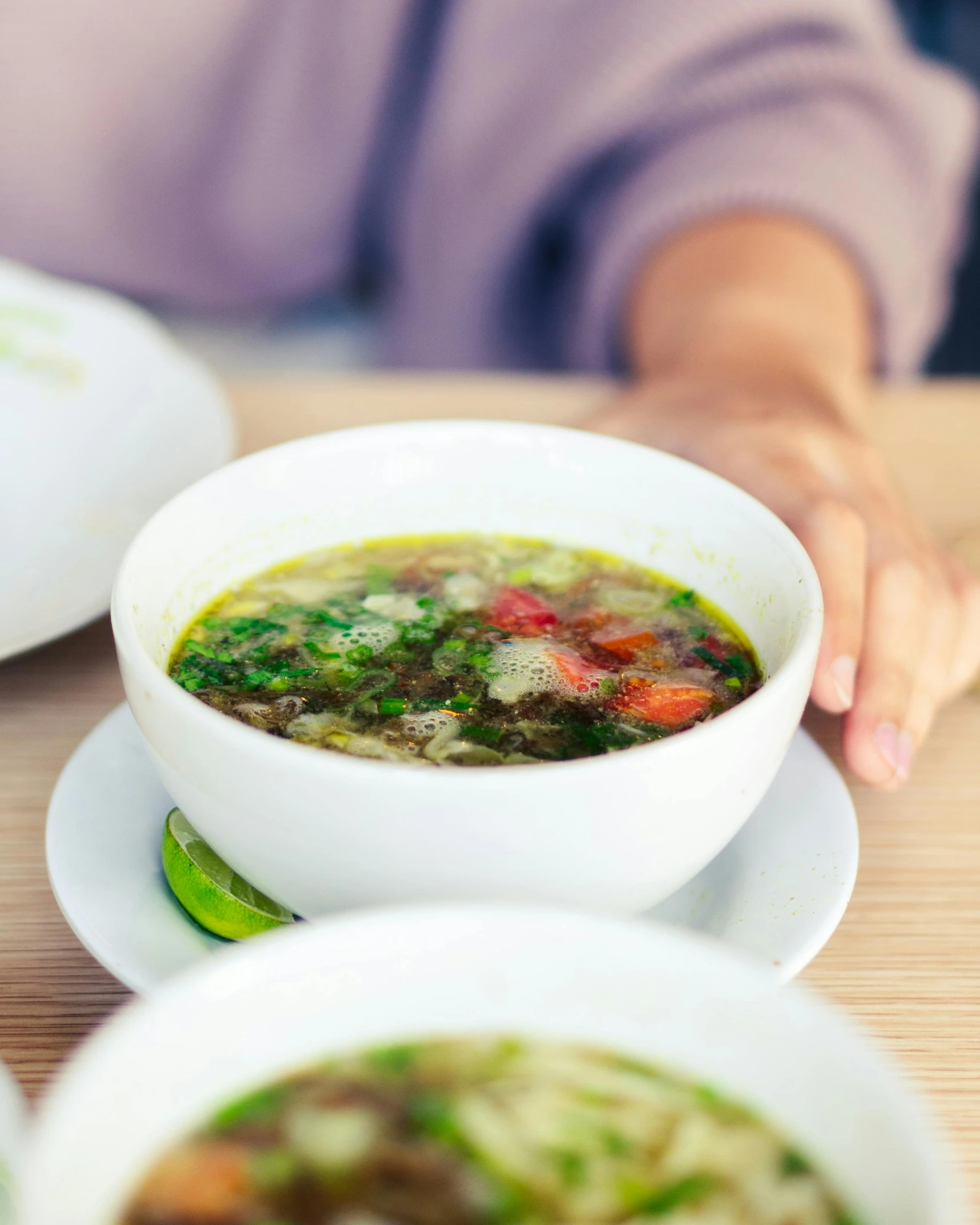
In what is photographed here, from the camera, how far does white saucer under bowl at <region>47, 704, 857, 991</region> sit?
2.79 ft

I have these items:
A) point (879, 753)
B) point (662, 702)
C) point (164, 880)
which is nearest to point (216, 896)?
point (164, 880)

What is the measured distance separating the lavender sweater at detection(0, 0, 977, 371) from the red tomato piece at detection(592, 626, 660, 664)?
1554 millimetres

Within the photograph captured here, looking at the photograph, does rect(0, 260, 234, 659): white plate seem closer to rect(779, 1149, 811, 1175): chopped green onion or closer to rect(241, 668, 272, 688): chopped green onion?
rect(241, 668, 272, 688): chopped green onion

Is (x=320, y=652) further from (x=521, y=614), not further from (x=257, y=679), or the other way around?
(x=521, y=614)

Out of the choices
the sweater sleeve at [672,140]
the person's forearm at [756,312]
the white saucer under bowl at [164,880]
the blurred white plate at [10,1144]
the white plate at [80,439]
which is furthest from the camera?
the sweater sleeve at [672,140]

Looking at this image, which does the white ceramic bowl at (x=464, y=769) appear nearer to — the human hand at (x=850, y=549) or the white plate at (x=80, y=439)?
the human hand at (x=850, y=549)

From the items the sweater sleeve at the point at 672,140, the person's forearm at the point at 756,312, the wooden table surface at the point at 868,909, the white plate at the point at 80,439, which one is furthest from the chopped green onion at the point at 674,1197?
the sweater sleeve at the point at 672,140

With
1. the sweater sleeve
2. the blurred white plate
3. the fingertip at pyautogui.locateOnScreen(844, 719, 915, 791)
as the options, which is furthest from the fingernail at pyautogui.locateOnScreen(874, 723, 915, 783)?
the sweater sleeve

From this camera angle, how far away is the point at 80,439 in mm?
1745

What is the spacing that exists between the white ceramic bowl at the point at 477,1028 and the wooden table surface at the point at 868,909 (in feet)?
1.09

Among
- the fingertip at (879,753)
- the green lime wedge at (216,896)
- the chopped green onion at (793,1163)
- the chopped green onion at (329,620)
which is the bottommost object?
the green lime wedge at (216,896)

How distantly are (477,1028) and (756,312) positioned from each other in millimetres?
1680

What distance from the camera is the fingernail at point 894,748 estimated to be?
3.56ft

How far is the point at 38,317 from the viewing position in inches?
78.2
